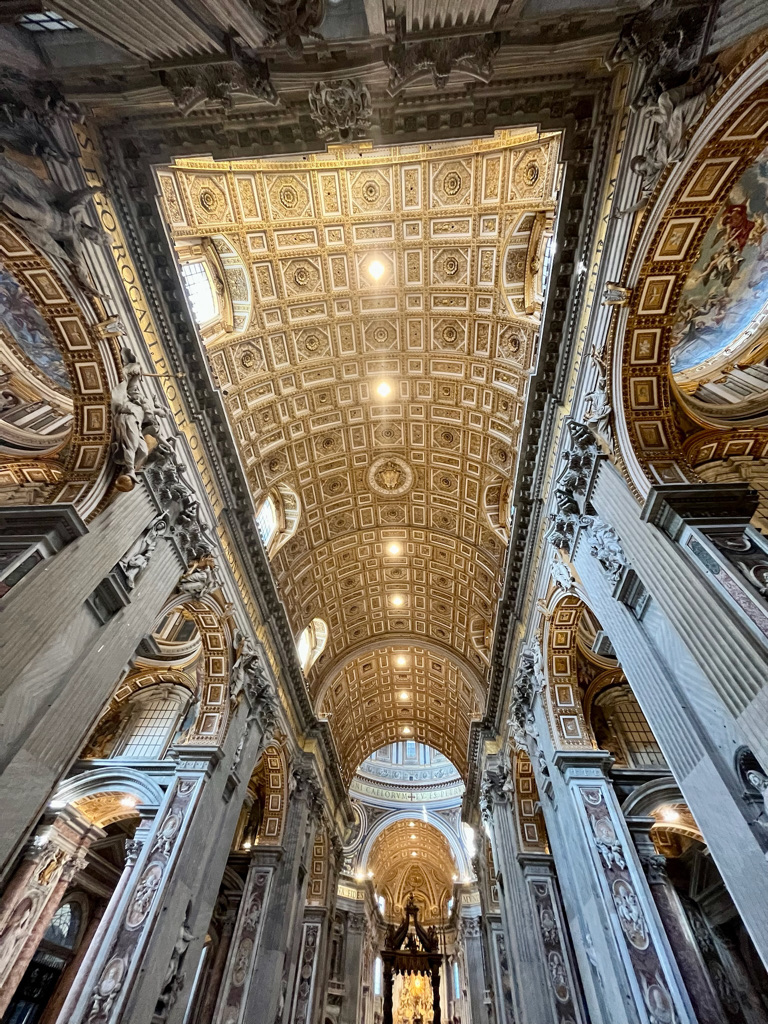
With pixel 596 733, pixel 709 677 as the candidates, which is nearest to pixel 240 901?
pixel 596 733

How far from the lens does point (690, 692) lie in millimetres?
5902

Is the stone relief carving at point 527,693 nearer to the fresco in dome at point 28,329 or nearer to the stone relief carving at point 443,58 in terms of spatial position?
the stone relief carving at point 443,58

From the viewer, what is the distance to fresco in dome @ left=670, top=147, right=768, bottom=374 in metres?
6.96

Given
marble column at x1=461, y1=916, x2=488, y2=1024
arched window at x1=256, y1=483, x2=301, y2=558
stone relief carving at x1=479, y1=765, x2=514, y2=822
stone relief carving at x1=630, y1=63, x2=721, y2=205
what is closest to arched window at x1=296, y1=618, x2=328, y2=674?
arched window at x1=256, y1=483, x2=301, y2=558

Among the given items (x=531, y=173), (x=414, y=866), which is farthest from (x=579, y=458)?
(x=414, y=866)

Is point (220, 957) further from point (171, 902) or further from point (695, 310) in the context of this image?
point (695, 310)

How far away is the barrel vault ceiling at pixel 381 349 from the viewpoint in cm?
1055

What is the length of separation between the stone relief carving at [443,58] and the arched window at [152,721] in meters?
16.0

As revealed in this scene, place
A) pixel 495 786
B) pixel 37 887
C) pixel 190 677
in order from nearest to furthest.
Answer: pixel 37 887 < pixel 190 677 < pixel 495 786

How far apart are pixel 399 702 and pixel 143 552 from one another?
20.1 metres

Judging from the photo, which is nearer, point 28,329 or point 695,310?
point 695,310

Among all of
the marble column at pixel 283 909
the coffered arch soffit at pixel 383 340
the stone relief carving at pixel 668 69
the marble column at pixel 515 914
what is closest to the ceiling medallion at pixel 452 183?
the coffered arch soffit at pixel 383 340

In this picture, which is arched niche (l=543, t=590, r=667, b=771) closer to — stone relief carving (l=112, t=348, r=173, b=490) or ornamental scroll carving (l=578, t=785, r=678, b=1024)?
ornamental scroll carving (l=578, t=785, r=678, b=1024)

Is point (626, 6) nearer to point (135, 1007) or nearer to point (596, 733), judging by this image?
point (596, 733)
